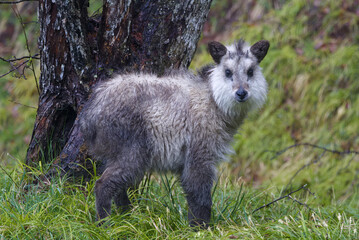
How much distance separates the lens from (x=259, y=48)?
169 inches

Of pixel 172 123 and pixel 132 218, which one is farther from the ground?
pixel 172 123

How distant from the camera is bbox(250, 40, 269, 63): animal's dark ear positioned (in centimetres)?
427

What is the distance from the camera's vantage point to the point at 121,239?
145 inches

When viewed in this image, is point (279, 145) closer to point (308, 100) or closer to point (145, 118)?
point (308, 100)

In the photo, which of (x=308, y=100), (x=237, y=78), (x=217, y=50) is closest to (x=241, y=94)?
(x=237, y=78)

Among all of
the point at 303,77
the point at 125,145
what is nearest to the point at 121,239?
the point at 125,145

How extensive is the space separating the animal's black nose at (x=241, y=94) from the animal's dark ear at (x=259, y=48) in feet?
1.60

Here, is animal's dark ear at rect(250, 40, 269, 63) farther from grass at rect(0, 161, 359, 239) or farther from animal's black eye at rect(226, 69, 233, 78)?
grass at rect(0, 161, 359, 239)

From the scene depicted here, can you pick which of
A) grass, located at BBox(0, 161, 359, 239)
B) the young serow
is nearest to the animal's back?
the young serow

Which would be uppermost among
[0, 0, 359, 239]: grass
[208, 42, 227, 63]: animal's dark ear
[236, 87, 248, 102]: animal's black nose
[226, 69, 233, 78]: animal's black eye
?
[208, 42, 227, 63]: animal's dark ear

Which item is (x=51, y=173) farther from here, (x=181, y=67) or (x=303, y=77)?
(x=303, y=77)

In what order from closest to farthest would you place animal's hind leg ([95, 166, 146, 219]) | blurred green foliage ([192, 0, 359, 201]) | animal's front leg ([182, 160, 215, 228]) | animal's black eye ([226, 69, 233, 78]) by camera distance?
animal's hind leg ([95, 166, 146, 219])
animal's front leg ([182, 160, 215, 228])
animal's black eye ([226, 69, 233, 78])
blurred green foliage ([192, 0, 359, 201])

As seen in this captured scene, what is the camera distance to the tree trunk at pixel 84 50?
174 inches

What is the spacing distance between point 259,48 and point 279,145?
4.02 m
